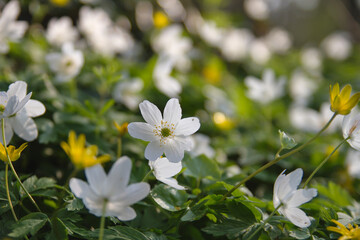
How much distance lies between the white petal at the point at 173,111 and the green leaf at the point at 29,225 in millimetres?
514

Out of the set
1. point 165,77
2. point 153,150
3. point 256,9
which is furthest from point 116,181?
point 256,9

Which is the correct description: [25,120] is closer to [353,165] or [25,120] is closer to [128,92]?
[128,92]

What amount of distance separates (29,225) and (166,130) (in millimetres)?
Result: 518

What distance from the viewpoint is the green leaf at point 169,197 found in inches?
47.4

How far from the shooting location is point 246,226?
1.13 metres

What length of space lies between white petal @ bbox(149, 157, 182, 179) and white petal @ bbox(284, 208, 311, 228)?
0.38 meters

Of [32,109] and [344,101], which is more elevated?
[344,101]

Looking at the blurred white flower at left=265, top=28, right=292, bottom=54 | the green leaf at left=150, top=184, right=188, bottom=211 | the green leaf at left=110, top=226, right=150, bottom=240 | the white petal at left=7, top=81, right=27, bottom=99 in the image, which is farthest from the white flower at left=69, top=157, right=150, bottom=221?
the blurred white flower at left=265, top=28, right=292, bottom=54

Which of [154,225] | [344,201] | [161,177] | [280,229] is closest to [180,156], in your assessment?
[161,177]

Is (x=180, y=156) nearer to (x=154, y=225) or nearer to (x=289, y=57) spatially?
(x=154, y=225)

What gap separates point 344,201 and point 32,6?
2851mm

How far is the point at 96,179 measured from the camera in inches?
36.4

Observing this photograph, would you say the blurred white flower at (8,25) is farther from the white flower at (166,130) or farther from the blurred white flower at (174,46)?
the blurred white flower at (174,46)

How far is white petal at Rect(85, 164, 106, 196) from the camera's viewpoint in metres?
0.92
